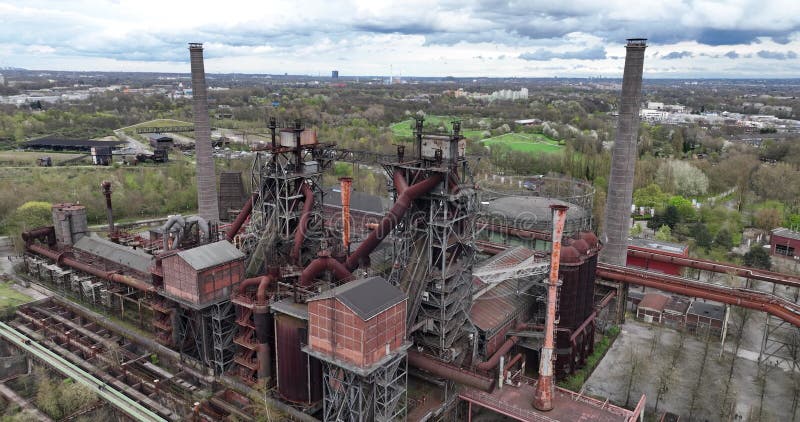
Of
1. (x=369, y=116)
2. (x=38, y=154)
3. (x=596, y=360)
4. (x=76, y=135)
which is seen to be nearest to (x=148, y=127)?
A: (x=76, y=135)

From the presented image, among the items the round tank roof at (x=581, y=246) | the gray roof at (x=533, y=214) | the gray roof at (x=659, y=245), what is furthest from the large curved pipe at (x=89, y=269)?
Result: the gray roof at (x=659, y=245)

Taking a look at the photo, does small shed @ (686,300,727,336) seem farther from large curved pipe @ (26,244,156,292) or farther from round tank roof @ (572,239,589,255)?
large curved pipe @ (26,244,156,292)

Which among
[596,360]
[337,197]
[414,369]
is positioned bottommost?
[596,360]

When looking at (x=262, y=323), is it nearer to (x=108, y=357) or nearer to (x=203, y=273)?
(x=203, y=273)

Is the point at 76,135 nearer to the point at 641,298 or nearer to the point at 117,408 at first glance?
the point at 117,408

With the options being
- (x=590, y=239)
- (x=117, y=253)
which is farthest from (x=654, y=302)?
(x=117, y=253)

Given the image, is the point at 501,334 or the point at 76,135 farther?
the point at 76,135
